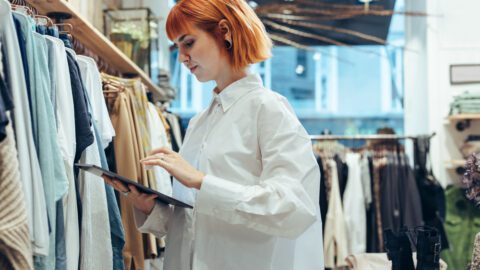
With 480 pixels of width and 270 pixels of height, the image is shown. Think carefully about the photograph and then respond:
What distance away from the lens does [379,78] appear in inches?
206

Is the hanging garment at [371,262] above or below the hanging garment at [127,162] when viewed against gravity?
below

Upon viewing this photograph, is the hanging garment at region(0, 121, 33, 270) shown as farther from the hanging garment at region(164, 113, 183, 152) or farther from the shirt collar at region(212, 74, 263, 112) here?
the hanging garment at region(164, 113, 183, 152)

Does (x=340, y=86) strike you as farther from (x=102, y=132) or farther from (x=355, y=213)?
(x=102, y=132)

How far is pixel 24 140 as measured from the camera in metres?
1.26

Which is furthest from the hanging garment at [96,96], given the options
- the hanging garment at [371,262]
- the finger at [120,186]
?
the hanging garment at [371,262]

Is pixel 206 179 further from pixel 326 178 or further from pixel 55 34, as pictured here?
pixel 326 178

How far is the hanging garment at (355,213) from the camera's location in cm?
375

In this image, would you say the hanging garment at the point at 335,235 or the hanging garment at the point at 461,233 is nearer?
the hanging garment at the point at 335,235

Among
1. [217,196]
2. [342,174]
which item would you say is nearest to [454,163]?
[342,174]

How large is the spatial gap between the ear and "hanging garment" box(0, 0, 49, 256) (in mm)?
475

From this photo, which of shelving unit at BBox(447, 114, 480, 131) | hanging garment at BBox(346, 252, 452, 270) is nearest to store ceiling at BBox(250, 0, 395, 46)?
shelving unit at BBox(447, 114, 480, 131)

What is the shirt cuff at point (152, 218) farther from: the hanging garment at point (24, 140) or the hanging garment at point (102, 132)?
the hanging garment at point (24, 140)

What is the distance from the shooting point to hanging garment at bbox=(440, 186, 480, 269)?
12.7 ft

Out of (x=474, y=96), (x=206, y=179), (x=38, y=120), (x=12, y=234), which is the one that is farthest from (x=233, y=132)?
(x=474, y=96)
